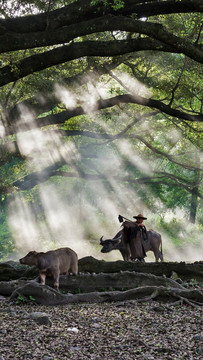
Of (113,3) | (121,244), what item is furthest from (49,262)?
(113,3)

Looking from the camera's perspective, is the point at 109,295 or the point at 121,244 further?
the point at 121,244

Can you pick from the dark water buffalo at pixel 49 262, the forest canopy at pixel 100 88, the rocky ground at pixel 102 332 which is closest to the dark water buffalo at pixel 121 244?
the dark water buffalo at pixel 49 262

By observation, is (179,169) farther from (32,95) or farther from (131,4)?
(131,4)

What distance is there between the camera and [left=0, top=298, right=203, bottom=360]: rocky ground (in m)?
6.05

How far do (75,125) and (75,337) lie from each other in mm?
14179

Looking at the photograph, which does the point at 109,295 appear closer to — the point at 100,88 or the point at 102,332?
the point at 102,332

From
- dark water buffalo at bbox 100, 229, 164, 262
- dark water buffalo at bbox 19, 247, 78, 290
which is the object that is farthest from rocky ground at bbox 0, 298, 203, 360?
dark water buffalo at bbox 100, 229, 164, 262

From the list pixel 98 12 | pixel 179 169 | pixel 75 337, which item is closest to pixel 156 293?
pixel 75 337

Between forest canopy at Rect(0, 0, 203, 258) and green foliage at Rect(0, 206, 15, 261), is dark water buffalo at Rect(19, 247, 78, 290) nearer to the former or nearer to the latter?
forest canopy at Rect(0, 0, 203, 258)

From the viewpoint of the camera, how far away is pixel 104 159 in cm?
3278

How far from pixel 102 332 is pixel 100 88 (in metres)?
15.4

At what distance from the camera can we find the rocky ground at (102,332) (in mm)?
6055

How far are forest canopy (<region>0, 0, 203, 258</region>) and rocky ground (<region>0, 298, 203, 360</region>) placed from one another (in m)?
5.63

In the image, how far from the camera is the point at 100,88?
68.6ft
